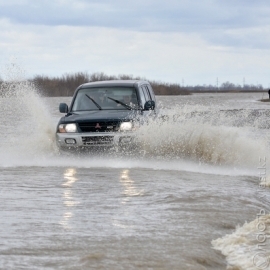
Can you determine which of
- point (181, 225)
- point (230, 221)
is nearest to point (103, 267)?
point (181, 225)

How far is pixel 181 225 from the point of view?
24.4 feet

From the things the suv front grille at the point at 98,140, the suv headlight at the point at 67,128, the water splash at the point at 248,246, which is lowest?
the water splash at the point at 248,246

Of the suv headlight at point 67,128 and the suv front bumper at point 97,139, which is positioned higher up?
the suv headlight at point 67,128

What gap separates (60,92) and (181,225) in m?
83.6

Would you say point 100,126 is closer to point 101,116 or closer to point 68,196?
point 101,116

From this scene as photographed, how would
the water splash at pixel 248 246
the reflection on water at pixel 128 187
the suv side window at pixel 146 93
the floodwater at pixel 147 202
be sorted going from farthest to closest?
the suv side window at pixel 146 93 < the reflection on water at pixel 128 187 < the floodwater at pixel 147 202 < the water splash at pixel 248 246

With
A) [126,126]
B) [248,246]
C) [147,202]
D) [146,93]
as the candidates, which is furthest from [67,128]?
[248,246]

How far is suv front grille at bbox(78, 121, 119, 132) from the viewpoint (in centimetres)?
1323

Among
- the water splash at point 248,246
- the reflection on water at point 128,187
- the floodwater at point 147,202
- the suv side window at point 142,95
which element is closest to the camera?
the water splash at point 248,246

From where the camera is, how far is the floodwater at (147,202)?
618cm

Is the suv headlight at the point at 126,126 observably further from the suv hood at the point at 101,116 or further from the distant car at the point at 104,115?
the suv hood at the point at 101,116

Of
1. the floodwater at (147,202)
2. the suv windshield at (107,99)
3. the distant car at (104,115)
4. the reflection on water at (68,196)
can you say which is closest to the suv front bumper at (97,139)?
the distant car at (104,115)

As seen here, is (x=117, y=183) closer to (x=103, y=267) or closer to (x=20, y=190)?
(x=20, y=190)

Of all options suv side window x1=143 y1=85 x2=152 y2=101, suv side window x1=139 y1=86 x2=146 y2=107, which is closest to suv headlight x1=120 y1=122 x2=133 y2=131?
suv side window x1=139 y1=86 x2=146 y2=107
